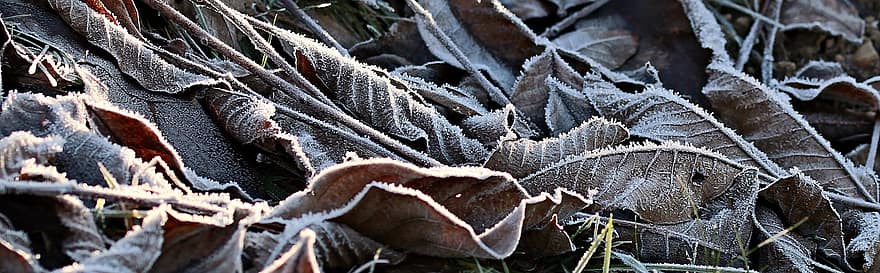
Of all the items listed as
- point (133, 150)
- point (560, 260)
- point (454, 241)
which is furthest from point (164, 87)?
point (560, 260)

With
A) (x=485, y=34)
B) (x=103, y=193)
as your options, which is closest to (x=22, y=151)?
(x=103, y=193)

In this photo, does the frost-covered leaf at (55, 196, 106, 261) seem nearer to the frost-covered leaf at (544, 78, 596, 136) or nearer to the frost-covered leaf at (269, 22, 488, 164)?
the frost-covered leaf at (269, 22, 488, 164)

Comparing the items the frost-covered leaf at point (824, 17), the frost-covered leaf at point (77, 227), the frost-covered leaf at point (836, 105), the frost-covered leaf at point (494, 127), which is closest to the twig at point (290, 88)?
the frost-covered leaf at point (494, 127)

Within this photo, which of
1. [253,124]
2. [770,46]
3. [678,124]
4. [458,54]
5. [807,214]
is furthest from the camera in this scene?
[770,46]

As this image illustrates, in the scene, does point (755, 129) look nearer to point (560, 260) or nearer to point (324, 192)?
point (560, 260)

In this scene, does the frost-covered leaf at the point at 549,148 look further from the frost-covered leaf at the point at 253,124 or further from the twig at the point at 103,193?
the twig at the point at 103,193

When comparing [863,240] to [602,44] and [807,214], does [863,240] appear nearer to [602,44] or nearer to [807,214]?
[807,214]

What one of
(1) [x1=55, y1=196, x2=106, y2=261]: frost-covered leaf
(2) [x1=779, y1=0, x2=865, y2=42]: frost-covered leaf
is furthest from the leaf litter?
(2) [x1=779, y1=0, x2=865, y2=42]: frost-covered leaf
